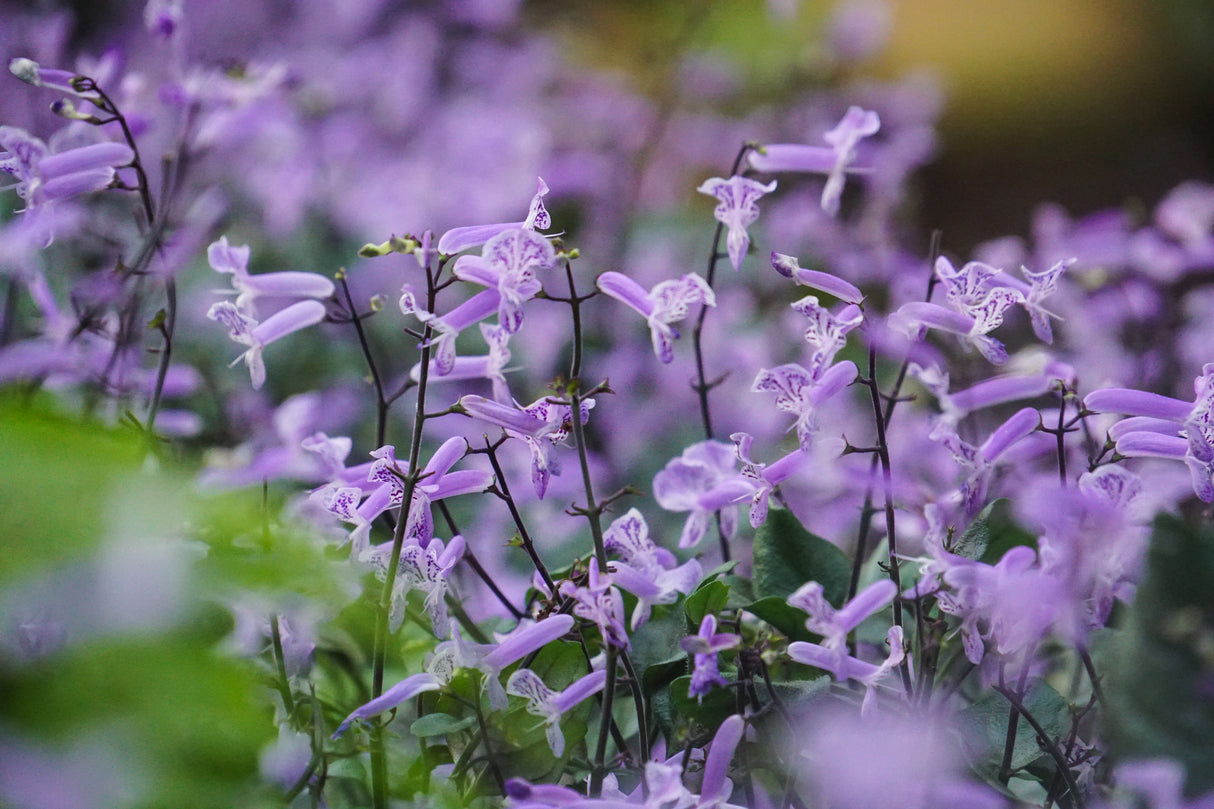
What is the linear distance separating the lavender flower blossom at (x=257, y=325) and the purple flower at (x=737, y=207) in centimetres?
42

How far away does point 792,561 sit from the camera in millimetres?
1100

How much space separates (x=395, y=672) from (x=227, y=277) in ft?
5.67

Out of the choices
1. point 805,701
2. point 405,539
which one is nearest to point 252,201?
point 405,539

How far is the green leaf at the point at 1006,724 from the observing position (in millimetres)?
959

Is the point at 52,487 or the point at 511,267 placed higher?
the point at 511,267

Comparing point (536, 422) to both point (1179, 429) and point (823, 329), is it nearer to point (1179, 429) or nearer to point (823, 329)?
point (823, 329)

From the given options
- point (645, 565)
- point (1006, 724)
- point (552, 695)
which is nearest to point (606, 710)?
point (552, 695)

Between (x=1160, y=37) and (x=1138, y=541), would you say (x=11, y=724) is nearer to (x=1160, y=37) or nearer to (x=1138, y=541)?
(x=1138, y=541)

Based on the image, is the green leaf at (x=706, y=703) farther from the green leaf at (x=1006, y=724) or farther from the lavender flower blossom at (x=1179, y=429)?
the lavender flower blossom at (x=1179, y=429)

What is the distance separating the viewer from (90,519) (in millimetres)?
605

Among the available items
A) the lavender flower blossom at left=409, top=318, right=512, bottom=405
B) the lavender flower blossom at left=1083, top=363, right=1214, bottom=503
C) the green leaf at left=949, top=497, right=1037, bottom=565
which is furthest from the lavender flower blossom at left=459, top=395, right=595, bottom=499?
the lavender flower blossom at left=1083, top=363, right=1214, bottom=503

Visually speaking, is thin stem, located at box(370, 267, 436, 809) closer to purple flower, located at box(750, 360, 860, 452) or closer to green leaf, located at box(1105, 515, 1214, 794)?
purple flower, located at box(750, 360, 860, 452)

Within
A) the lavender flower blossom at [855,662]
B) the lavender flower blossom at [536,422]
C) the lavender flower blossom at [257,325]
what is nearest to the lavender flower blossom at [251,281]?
the lavender flower blossom at [257,325]

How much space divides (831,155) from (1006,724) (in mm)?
672
